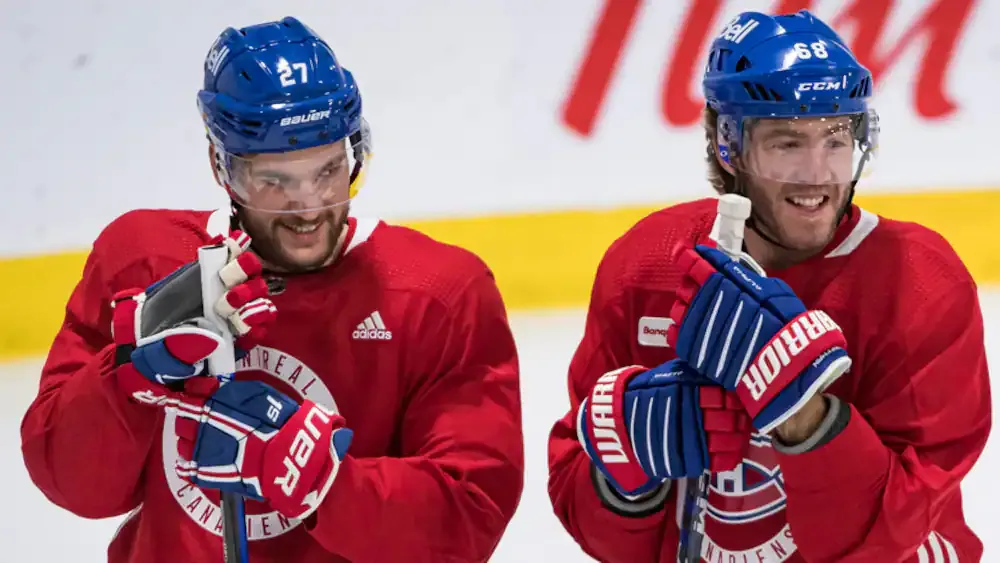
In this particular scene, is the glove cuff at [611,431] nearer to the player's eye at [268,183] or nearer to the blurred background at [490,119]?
the player's eye at [268,183]

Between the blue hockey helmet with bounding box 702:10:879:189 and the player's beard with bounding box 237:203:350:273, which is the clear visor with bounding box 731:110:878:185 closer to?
the blue hockey helmet with bounding box 702:10:879:189

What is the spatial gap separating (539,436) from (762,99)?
3.89 feet

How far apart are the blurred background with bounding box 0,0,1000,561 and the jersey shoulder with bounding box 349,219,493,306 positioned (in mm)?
1181

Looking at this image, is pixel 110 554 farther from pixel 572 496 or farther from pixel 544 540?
pixel 544 540

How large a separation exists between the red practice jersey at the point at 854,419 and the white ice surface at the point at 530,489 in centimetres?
68

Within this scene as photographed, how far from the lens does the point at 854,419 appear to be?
5.68 feet

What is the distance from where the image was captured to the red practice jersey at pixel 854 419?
5.78 ft

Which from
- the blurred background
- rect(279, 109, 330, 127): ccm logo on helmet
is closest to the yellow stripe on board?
the blurred background

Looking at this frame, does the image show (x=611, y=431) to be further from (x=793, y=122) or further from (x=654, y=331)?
(x=793, y=122)

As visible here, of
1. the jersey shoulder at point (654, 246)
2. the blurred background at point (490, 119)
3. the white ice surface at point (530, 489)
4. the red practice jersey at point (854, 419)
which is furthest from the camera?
the blurred background at point (490, 119)

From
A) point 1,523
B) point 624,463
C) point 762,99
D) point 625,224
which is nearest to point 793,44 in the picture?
point 762,99

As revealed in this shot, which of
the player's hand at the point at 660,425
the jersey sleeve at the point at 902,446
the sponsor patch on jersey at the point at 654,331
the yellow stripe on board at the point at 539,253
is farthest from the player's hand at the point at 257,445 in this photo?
the yellow stripe on board at the point at 539,253

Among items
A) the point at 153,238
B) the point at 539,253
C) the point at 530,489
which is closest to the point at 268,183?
the point at 153,238

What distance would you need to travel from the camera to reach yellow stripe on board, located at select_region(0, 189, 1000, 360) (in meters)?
3.23
